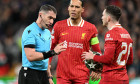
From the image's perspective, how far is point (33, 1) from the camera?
45.4 ft

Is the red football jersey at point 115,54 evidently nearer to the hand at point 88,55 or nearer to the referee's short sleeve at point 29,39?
the hand at point 88,55

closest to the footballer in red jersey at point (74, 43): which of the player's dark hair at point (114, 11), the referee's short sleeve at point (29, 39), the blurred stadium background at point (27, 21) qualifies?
the player's dark hair at point (114, 11)

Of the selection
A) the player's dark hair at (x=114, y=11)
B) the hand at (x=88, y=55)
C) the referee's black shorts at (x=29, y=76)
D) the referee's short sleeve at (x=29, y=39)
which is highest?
the player's dark hair at (x=114, y=11)

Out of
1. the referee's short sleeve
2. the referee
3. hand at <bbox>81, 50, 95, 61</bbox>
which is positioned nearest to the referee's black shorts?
the referee

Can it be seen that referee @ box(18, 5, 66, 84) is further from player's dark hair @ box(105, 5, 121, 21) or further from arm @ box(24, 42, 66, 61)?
player's dark hair @ box(105, 5, 121, 21)

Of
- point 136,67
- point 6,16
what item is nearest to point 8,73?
point 6,16

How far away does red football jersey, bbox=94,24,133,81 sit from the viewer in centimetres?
555

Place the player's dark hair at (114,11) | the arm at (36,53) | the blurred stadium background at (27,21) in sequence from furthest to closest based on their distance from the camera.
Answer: the blurred stadium background at (27,21) < the player's dark hair at (114,11) < the arm at (36,53)

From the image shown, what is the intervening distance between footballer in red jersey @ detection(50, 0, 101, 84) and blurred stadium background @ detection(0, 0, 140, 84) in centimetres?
465

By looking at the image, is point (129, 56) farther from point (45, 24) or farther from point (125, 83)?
point (45, 24)

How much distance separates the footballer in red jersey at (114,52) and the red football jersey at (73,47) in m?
0.45

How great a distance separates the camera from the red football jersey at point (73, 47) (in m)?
6.31

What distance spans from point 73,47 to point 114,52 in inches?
41.0

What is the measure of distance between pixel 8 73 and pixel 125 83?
7145 mm
